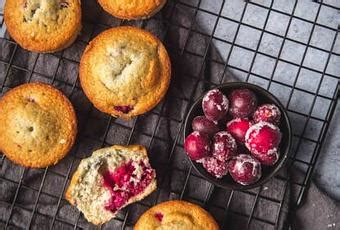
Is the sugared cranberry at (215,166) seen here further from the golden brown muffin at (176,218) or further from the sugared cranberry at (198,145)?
the golden brown muffin at (176,218)

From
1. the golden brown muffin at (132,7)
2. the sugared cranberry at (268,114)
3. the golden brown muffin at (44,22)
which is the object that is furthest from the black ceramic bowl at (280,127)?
the golden brown muffin at (44,22)

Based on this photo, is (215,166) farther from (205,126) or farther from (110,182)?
(110,182)

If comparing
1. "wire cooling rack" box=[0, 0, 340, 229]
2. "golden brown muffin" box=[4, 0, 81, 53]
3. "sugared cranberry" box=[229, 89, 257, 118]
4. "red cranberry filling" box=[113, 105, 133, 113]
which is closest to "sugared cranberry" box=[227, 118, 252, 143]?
"sugared cranberry" box=[229, 89, 257, 118]

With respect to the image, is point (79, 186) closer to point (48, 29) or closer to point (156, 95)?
point (156, 95)

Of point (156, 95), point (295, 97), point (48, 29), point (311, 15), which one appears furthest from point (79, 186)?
point (311, 15)

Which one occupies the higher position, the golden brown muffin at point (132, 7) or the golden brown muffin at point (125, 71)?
the golden brown muffin at point (132, 7)

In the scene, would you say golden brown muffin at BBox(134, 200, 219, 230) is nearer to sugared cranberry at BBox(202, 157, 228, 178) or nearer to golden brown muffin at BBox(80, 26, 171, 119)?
sugared cranberry at BBox(202, 157, 228, 178)

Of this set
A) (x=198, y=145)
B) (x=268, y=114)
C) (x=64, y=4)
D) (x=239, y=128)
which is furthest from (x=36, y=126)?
(x=268, y=114)
